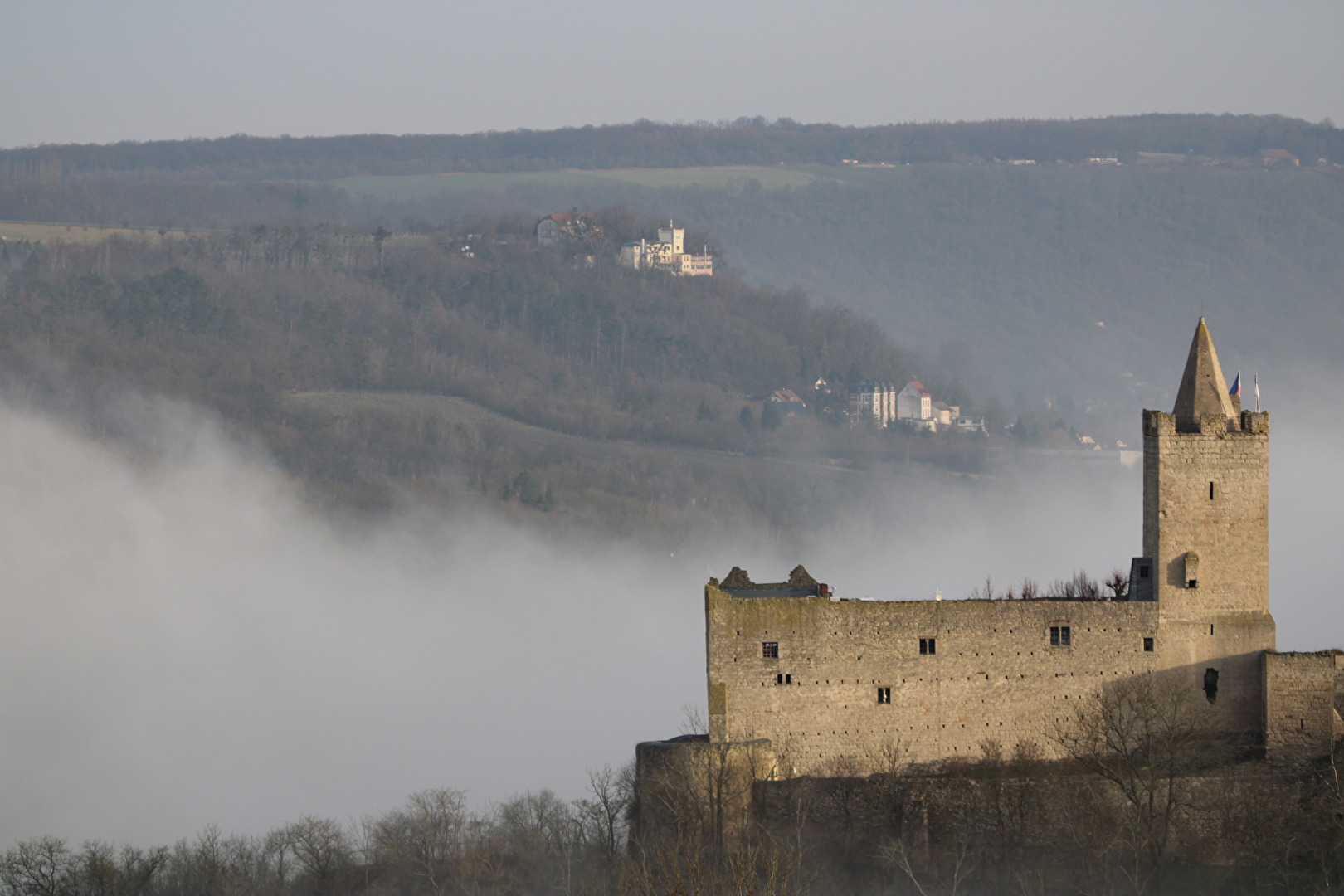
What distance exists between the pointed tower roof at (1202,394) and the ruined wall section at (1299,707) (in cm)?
567

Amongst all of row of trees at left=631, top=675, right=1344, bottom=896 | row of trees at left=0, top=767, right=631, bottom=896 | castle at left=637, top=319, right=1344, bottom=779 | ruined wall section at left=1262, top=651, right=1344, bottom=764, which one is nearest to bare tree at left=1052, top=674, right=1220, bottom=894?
row of trees at left=631, top=675, right=1344, bottom=896

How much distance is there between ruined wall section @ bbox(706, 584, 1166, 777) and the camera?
160ft

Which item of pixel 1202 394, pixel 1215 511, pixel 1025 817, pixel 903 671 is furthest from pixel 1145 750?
pixel 1202 394

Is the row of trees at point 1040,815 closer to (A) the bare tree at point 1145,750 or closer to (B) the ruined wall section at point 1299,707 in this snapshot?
(A) the bare tree at point 1145,750

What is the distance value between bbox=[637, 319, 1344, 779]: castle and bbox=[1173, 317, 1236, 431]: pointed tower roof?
30cm

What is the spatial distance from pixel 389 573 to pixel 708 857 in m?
135

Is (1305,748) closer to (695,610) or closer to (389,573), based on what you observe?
(695,610)

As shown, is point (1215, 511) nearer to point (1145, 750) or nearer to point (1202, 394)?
point (1202, 394)

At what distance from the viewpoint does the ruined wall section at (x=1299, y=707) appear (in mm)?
48469

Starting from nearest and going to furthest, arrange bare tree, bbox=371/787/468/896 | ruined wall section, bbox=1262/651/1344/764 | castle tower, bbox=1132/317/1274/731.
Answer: ruined wall section, bbox=1262/651/1344/764, castle tower, bbox=1132/317/1274/731, bare tree, bbox=371/787/468/896

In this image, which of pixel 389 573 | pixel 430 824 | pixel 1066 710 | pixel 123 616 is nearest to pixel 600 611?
pixel 389 573

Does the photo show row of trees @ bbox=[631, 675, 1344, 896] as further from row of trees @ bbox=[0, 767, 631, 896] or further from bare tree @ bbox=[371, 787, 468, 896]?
bare tree @ bbox=[371, 787, 468, 896]

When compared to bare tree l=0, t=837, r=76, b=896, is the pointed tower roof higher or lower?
higher

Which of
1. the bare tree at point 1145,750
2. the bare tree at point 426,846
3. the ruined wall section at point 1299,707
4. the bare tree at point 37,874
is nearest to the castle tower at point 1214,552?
the ruined wall section at point 1299,707
